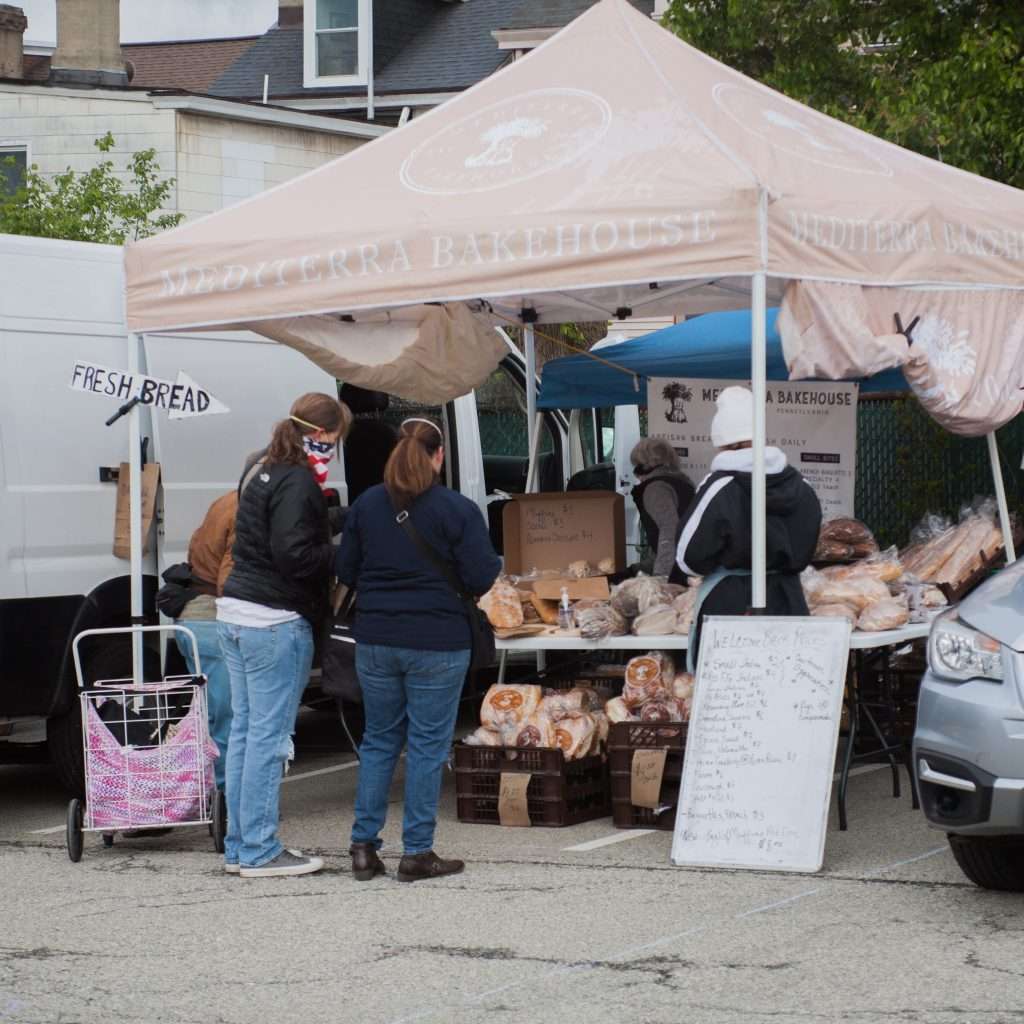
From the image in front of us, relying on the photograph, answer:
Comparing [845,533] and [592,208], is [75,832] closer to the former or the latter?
[592,208]

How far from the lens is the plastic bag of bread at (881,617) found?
8.26m

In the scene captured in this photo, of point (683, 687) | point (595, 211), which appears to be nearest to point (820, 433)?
point (683, 687)

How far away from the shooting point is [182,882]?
24.7 feet

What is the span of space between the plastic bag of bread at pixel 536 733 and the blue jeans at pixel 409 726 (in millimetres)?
1102

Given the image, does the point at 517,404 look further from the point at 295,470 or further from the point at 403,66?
the point at 403,66

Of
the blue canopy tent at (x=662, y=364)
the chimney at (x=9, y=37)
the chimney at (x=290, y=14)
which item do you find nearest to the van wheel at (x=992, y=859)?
the blue canopy tent at (x=662, y=364)

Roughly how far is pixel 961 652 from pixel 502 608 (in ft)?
9.25

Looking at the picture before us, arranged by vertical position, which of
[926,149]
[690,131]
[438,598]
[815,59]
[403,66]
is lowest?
[438,598]

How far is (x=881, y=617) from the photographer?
8289mm

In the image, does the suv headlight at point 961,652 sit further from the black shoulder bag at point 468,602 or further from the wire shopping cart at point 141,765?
the wire shopping cart at point 141,765

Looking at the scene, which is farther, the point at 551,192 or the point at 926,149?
the point at 926,149

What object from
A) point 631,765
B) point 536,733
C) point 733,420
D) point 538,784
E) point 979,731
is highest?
point 733,420

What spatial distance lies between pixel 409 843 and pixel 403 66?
22587mm

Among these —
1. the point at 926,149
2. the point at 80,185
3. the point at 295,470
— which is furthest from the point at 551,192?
the point at 80,185
